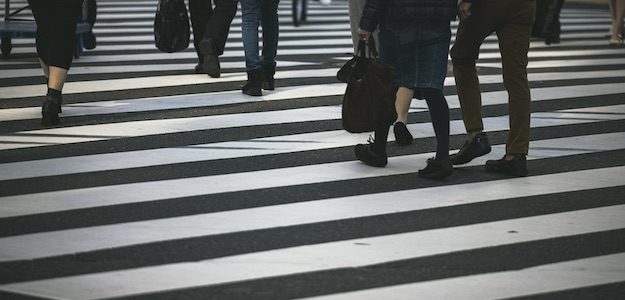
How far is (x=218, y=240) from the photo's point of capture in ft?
22.6

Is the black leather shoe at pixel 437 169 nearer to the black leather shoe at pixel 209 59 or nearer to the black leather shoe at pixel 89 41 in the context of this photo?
the black leather shoe at pixel 209 59

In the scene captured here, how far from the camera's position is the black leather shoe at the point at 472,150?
9.00 m

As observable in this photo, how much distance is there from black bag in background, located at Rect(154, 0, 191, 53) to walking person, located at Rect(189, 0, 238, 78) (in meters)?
0.21

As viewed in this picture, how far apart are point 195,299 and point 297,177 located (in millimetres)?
2778

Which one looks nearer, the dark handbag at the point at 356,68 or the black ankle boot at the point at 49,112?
the dark handbag at the point at 356,68

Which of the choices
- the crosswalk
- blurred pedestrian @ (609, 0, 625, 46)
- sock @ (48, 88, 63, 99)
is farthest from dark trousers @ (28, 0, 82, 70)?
blurred pedestrian @ (609, 0, 625, 46)

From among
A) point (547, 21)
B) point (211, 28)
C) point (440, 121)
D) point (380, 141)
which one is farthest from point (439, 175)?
point (547, 21)

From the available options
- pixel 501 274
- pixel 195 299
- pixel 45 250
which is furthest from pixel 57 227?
pixel 501 274

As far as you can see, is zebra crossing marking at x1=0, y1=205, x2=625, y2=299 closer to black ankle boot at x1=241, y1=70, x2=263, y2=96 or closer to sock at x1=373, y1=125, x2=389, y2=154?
sock at x1=373, y1=125, x2=389, y2=154

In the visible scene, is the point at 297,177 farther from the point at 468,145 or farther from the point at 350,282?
the point at 350,282

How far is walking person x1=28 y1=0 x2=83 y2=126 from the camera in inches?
406

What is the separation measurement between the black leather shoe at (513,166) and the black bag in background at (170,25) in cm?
473

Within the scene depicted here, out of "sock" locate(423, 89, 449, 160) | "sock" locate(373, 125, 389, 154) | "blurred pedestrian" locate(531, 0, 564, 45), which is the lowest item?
"blurred pedestrian" locate(531, 0, 564, 45)

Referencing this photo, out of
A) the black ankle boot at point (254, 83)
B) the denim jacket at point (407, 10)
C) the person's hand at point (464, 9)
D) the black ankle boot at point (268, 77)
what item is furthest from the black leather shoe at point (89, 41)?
the person's hand at point (464, 9)
